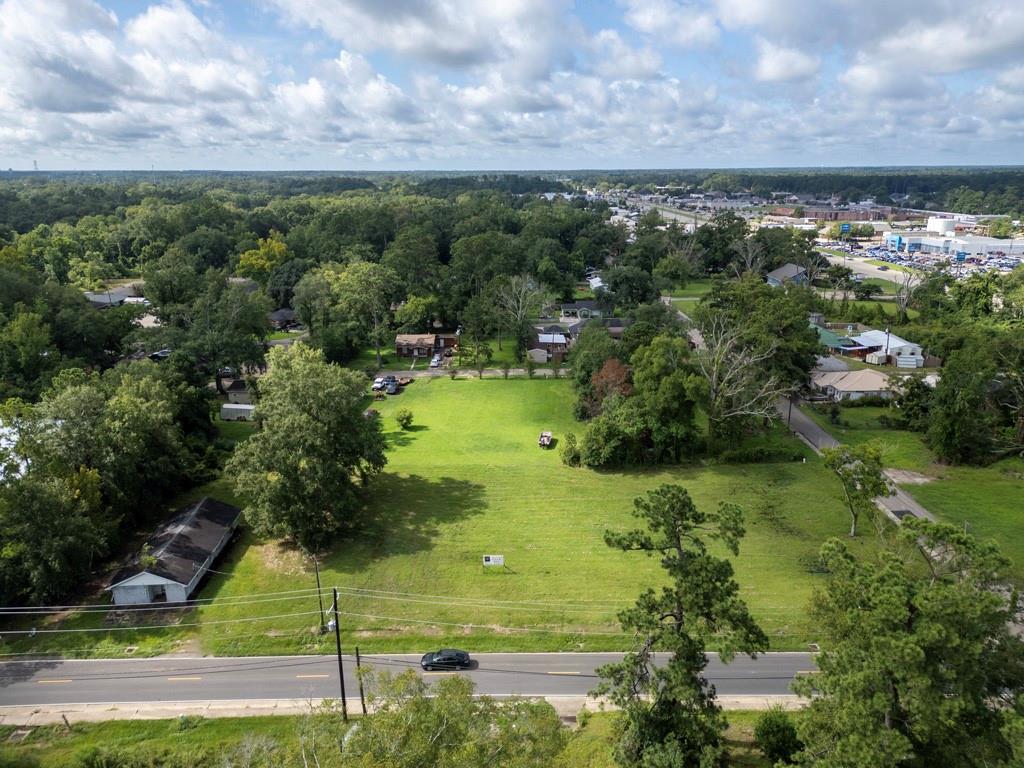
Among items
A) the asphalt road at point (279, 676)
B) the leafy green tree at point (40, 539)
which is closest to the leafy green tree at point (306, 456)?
the leafy green tree at point (40, 539)

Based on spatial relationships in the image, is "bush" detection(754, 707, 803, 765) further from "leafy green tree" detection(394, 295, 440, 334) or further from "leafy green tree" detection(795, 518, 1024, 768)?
"leafy green tree" detection(394, 295, 440, 334)

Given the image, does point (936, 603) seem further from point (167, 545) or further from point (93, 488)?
point (93, 488)

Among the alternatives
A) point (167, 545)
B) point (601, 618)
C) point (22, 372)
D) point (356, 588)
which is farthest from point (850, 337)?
point (22, 372)

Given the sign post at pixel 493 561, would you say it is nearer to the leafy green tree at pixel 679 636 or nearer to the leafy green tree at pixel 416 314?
the leafy green tree at pixel 679 636

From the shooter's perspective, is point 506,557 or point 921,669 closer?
point 921,669

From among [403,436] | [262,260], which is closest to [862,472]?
[403,436]

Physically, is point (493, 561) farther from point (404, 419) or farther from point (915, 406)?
point (915, 406)
